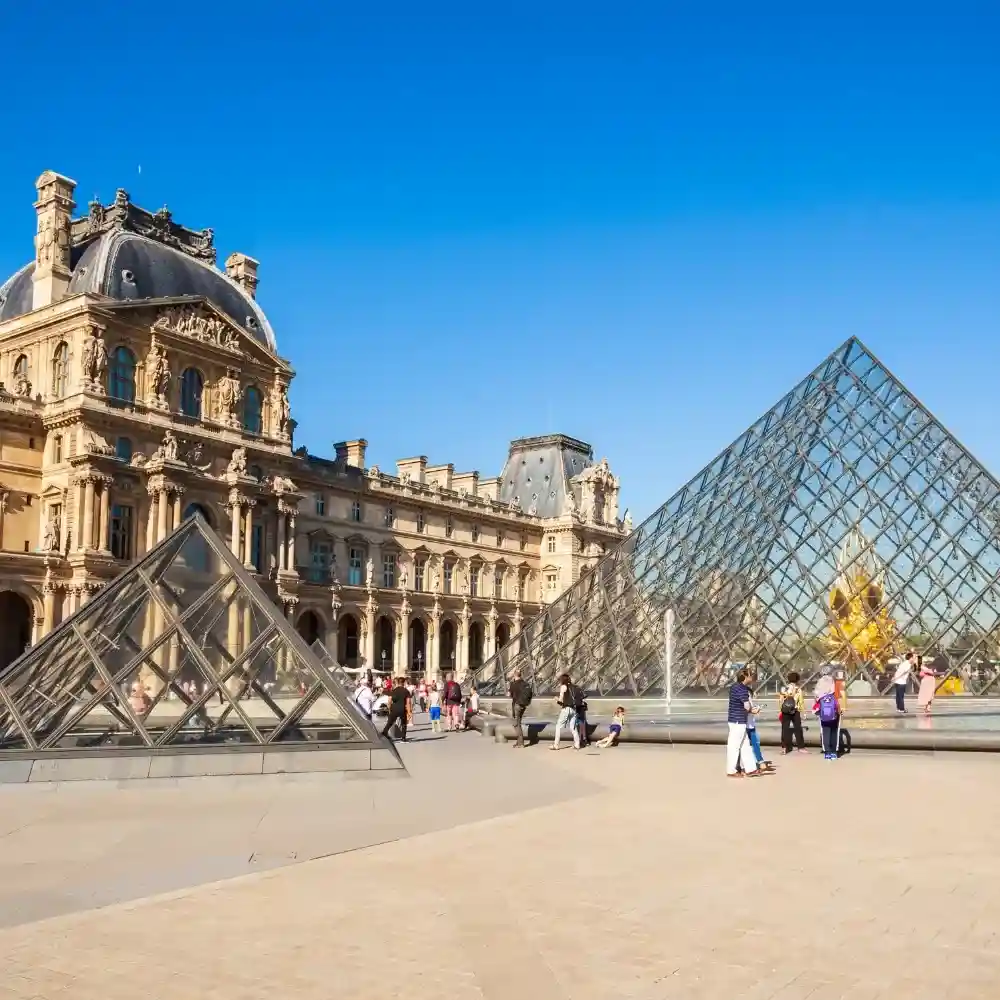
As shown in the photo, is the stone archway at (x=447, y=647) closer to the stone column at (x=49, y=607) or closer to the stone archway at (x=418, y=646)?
the stone archway at (x=418, y=646)

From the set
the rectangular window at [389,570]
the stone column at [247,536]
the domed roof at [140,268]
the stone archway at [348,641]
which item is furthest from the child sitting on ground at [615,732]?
the rectangular window at [389,570]

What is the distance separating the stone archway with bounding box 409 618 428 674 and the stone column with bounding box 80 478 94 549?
21.3m

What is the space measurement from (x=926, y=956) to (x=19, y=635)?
3955 cm

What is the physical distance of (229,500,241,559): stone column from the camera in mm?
42812

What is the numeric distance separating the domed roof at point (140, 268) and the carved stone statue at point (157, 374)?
7.26 feet

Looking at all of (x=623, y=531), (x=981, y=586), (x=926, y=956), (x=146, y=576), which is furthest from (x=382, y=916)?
(x=623, y=531)

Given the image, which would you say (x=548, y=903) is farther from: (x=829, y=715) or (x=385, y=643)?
(x=385, y=643)

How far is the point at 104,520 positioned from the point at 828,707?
30.3m

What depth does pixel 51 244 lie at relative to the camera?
42.0 metres

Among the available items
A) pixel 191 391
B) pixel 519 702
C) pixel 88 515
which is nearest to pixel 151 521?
pixel 88 515

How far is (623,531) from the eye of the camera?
7131 cm

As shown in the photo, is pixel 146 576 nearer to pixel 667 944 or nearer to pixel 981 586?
pixel 667 944

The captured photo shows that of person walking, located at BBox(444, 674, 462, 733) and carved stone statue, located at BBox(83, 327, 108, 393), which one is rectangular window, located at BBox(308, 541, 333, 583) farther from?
person walking, located at BBox(444, 674, 462, 733)

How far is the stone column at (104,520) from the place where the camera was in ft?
125
